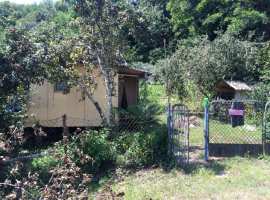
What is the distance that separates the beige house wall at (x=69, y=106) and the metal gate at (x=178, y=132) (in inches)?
185

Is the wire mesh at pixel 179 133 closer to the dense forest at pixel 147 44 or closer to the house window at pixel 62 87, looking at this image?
the dense forest at pixel 147 44

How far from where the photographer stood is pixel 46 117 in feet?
53.2

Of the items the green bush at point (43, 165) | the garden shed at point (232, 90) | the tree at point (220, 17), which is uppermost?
the tree at point (220, 17)

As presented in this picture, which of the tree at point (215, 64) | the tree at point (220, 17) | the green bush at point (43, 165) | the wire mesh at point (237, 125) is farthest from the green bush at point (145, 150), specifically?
the tree at point (220, 17)

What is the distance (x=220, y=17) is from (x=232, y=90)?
68.7ft

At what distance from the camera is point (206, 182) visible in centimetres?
977

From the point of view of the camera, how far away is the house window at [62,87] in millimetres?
14703

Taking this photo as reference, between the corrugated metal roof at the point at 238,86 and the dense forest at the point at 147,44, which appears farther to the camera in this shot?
the corrugated metal roof at the point at 238,86

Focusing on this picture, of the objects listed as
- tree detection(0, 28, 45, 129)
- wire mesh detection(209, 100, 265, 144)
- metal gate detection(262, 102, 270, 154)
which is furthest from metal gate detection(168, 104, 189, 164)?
tree detection(0, 28, 45, 129)

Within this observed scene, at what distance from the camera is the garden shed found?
22.1m

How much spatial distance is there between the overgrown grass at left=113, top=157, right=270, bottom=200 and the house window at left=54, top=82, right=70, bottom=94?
16.1 feet

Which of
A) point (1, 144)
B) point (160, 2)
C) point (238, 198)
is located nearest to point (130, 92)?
point (238, 198)

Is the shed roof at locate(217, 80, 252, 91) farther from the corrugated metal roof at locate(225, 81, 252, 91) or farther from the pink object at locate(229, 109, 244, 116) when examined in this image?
the pink object at locate(229, 109, 244, 116)

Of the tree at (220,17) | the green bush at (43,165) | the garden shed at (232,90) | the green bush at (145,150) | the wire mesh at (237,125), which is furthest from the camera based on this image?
the tree at (220,17)
